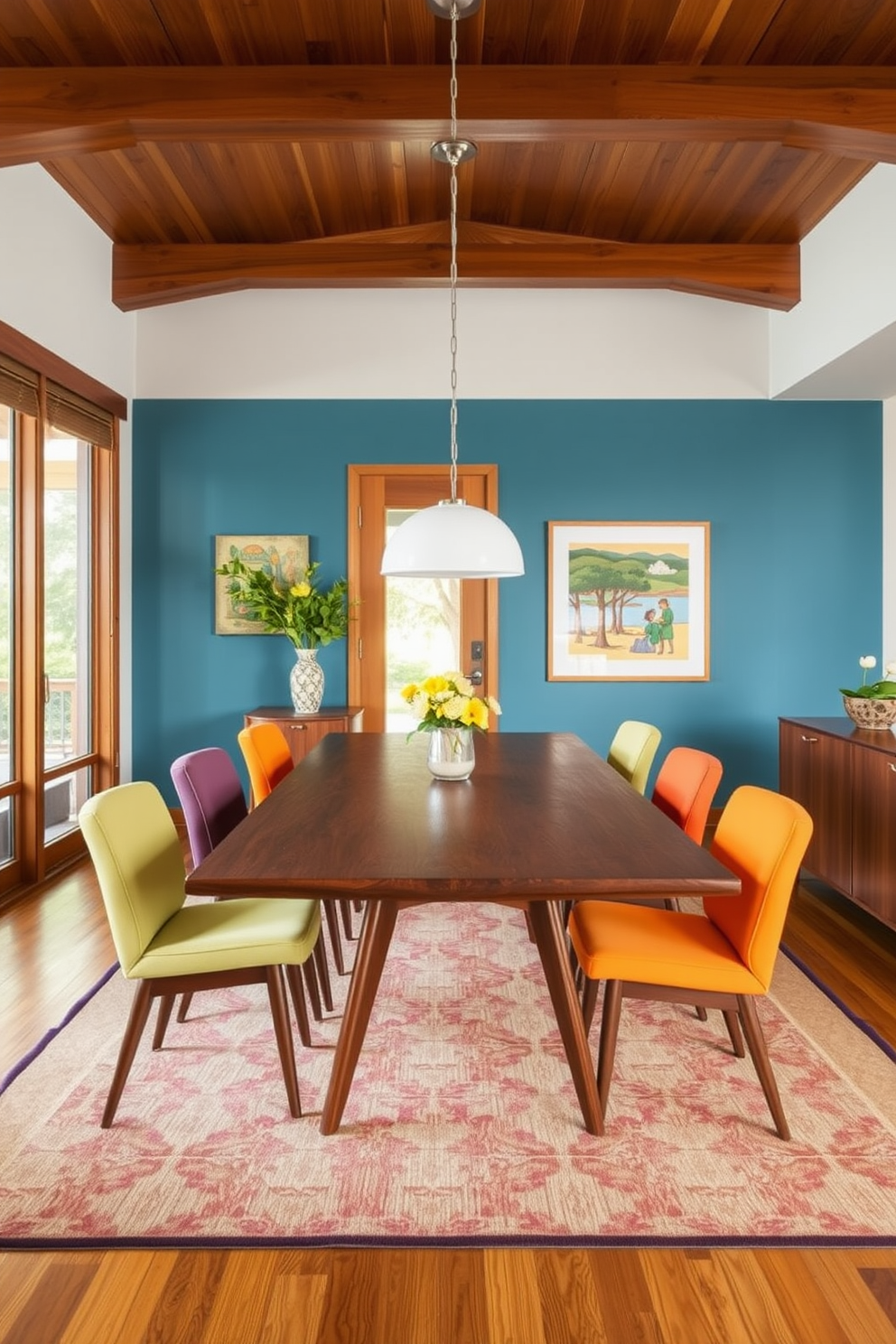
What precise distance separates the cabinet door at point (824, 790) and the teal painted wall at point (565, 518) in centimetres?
125

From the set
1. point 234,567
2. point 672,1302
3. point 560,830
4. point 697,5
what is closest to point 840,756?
point 560,830

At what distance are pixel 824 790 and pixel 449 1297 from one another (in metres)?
2.81

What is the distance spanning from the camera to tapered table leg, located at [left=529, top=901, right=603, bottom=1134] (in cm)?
214

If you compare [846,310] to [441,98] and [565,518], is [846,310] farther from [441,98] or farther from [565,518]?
[441,98]

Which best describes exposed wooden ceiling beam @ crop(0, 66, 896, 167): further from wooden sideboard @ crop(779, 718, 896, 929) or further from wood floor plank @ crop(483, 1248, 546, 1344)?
wood floor plank @ crop(483, 1248, 546, 1344)

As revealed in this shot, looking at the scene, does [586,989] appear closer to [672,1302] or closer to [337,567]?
[672,1302]

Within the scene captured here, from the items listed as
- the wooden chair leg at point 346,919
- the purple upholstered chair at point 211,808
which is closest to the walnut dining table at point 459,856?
the purple upholstered chair at point 211,808

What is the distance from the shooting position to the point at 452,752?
2.86 m

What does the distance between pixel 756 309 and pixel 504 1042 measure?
178 inches

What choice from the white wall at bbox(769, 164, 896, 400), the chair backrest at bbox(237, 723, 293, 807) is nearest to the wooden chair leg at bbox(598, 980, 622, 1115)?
the chair backrest at bbox(237, 723, 293, 807)

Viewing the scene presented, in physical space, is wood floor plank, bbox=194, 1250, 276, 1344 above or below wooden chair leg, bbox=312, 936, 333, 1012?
below

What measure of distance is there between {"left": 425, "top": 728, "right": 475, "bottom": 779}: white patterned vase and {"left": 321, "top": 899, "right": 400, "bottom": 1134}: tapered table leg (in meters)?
0.76

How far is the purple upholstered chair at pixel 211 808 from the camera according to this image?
2654 millimetres

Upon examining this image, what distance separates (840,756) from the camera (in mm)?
3691
